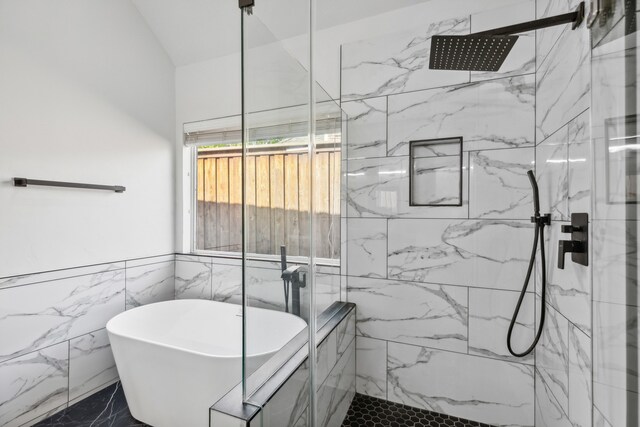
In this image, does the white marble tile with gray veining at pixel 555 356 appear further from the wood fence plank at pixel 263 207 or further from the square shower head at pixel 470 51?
the wood fence plank at pixel 263 207

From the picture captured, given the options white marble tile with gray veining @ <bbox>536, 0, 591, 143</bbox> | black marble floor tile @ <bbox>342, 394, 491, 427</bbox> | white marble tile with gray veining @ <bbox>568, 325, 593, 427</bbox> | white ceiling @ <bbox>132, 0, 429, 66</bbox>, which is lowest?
black marble floor tile @ <bbox>342, 394, 491, 427</bbox>

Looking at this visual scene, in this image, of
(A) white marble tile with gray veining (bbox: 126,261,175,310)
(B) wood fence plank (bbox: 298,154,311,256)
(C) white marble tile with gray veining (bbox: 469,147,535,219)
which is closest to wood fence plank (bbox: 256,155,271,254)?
(B) wood fence plank (bbox: 298,154,311,256)

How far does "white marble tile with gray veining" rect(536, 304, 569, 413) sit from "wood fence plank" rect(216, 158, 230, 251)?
240 cm

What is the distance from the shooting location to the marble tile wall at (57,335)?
1.72 m

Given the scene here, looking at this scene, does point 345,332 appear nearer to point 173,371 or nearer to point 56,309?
point 173,371

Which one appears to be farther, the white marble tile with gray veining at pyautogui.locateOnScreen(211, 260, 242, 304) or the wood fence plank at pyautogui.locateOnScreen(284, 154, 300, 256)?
the white marble tile with gray veining at pyautogui.locateOnScreen(211, 260, 242, 304)

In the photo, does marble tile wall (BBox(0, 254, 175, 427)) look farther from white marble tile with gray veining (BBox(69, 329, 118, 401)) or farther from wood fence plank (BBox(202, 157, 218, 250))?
wood fence plank (BBox(202, 157, 218, 250))

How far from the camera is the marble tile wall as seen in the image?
172cm

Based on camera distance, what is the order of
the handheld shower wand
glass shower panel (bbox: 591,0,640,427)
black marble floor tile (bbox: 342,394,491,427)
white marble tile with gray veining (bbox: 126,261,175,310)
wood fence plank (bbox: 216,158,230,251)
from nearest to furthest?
glass shower panel (bbox: 591,0,640,427), the handheld shower wand, black marble floor tile (bbox: 342,394,491,427), white marble tile with gray veining (bbox: 126,261,175,310), wood fence plank (bbox: 216,158,230,251)

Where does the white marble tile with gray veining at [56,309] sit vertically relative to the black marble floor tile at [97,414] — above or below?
above

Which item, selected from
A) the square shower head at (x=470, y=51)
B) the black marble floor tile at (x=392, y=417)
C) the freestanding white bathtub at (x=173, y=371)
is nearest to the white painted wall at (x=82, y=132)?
the freestanding white bathtub at (x=173, y=371)

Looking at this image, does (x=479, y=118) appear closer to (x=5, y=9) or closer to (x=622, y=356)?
(x=622, y=356)

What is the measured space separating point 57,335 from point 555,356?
109 inches

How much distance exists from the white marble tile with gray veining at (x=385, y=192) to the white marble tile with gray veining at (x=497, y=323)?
50 cm
